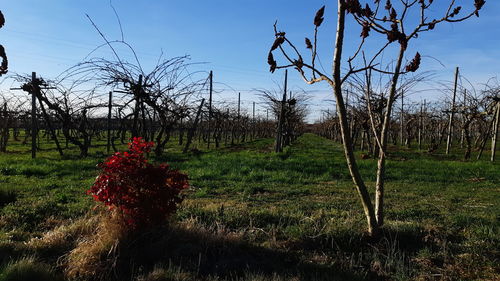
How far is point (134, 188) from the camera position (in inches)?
135

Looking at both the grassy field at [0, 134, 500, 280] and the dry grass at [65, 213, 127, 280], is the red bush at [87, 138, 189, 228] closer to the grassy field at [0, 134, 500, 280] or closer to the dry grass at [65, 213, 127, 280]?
the dry grass at [65, 213, 127, 280]

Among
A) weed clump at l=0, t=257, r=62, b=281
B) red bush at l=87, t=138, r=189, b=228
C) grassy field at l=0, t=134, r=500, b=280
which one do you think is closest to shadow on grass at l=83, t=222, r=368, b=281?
grassy field at l=0, t=134, r=500, b=280

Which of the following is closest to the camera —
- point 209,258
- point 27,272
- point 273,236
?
point 27,272

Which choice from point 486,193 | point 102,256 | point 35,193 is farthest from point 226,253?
point 486,193

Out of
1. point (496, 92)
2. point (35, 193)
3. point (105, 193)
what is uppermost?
point (496, 92)

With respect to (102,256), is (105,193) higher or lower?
higher

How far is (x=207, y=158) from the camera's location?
33.8 ft

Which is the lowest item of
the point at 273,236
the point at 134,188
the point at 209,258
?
the point at 209,258

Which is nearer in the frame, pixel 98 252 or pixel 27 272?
pixel 27 272

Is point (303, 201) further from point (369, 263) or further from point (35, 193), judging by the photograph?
point (35, 193)

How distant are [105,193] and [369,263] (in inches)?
97.0

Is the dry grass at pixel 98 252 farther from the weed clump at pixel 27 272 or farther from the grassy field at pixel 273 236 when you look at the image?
the weed clump at pixel 27 272

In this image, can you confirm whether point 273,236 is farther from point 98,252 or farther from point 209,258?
point 98,252

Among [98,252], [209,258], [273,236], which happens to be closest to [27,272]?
[98,252]
